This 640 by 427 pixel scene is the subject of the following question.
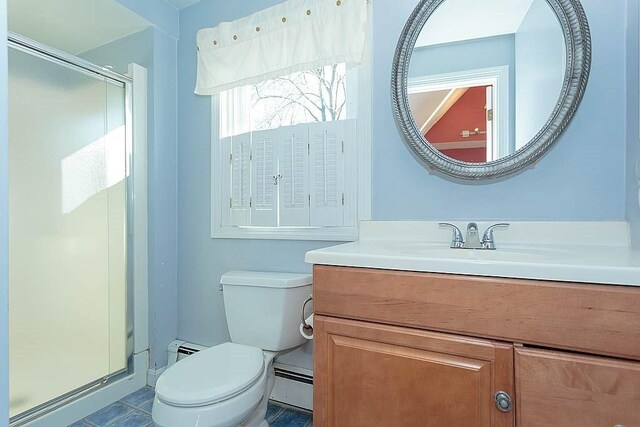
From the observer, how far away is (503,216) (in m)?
1.24

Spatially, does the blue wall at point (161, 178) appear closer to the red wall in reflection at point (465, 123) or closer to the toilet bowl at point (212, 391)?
the toilet bowl at point (212, 391)

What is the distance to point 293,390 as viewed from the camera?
1626 mm

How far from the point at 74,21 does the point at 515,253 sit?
2.59 m

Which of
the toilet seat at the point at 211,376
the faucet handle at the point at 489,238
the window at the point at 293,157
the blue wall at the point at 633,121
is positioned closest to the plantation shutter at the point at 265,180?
the window at the point at 293,157

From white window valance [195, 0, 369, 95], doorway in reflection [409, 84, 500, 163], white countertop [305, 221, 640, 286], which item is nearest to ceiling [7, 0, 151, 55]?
white window valance [195, 0, 369, 95]

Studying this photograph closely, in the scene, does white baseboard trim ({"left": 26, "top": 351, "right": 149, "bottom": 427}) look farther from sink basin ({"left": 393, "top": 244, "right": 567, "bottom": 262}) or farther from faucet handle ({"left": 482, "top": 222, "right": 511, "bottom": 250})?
faucet handle ({"left": 482, "top": 222, "right": 511, "bottom": 250})

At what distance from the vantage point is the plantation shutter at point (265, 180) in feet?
5.54

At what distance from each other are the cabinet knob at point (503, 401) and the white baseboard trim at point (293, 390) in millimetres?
973

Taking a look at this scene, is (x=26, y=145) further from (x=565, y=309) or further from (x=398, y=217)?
(x=565, y=309)

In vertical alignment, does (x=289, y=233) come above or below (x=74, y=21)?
below

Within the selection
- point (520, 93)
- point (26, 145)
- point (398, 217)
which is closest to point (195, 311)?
point (26, 145)

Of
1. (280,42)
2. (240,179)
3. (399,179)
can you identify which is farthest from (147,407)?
(280,42)

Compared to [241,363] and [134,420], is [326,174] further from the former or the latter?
[134,420]

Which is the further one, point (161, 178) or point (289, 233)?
point (161, 178)
